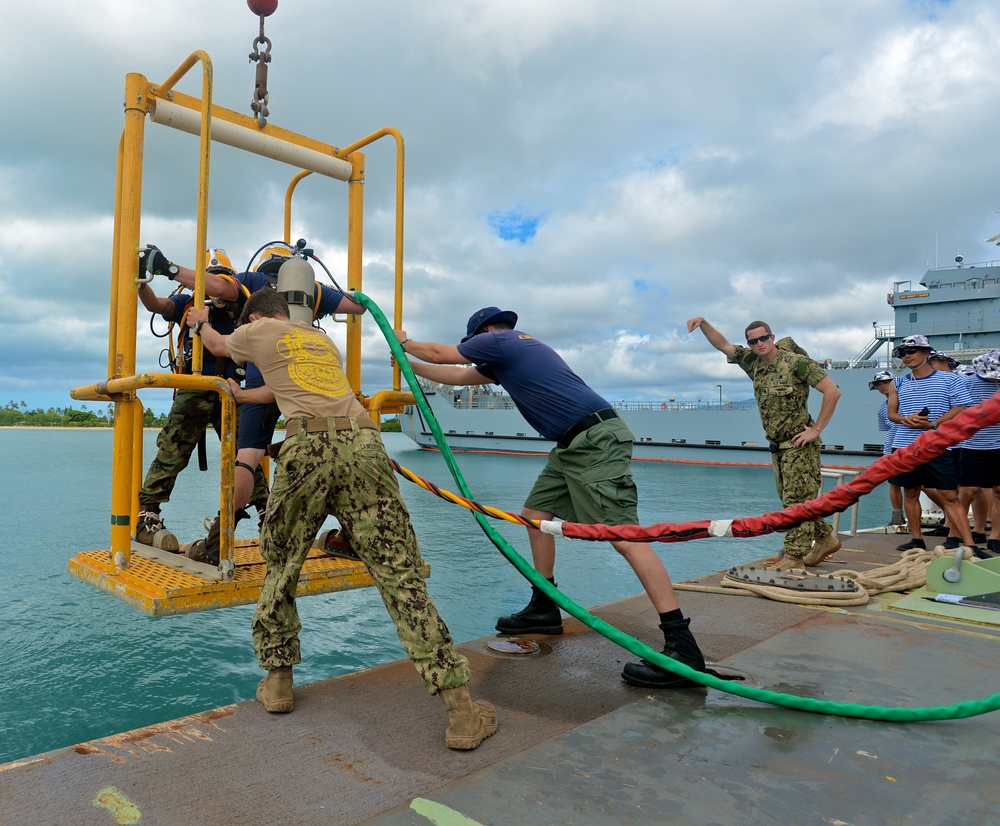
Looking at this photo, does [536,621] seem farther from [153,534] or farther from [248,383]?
[153,534]

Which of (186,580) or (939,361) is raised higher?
(939,361)

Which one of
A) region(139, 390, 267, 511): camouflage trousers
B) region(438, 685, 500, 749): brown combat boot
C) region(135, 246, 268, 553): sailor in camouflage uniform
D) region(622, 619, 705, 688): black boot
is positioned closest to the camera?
region(438, 685, 500, 749): brown combat boot

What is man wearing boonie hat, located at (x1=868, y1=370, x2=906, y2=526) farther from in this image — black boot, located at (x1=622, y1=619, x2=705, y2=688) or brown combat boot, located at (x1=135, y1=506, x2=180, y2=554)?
brown combat boot, located at (x1=135, y1=506, x2=180, y2=554)

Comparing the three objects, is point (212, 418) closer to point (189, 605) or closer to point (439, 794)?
point (189, 605)

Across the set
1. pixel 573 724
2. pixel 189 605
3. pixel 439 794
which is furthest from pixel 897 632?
pixel 189 605

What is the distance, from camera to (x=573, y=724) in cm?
240

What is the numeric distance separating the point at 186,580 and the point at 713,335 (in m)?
3.81

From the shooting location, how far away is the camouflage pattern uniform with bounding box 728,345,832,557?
5164 mm

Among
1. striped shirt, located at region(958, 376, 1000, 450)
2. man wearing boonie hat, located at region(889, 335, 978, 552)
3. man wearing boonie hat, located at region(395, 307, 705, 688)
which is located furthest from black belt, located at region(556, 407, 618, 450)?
striped shirt, located at region(958, 376, 1000, 450)

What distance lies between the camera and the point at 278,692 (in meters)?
2.42

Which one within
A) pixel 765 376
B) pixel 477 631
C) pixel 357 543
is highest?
pixel 765 376

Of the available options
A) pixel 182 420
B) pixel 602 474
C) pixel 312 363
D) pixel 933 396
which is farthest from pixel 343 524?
pixel 933 396

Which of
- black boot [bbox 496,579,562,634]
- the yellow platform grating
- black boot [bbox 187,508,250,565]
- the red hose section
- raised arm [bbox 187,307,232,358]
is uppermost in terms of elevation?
raised arm [bbox 187,307,232,358]

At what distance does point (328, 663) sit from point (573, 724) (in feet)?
9.18
